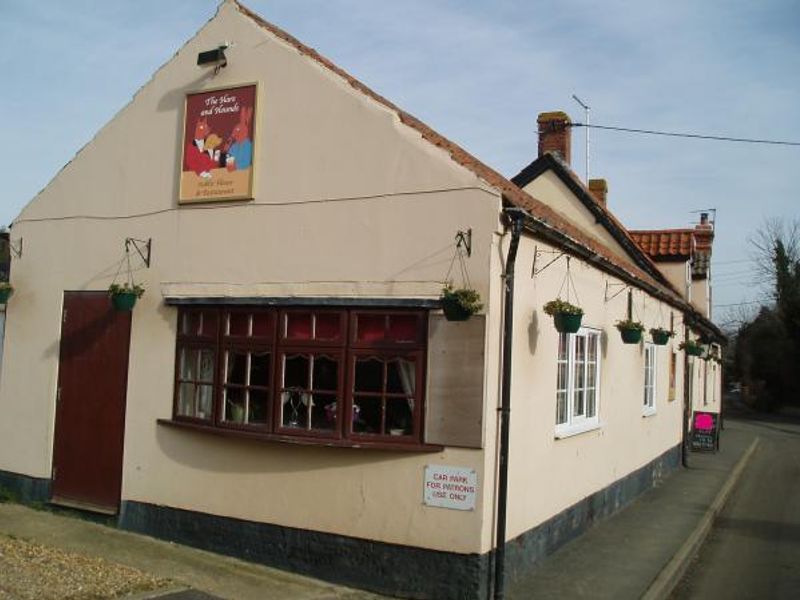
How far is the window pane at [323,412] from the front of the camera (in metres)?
7.30

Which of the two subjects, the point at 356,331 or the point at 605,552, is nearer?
the point at 356,331

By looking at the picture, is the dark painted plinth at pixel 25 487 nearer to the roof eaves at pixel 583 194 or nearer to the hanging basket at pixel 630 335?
the hanging basket at pixel 630 335

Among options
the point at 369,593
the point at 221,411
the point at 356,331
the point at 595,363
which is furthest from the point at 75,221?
the point at 595,363

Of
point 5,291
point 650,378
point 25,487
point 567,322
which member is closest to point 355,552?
point 567,322

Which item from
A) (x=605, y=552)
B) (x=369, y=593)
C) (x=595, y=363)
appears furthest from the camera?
(x=595, y=363)

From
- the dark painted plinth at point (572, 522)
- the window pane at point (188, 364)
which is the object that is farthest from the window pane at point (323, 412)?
the dark painted plinth at point (572, 522)

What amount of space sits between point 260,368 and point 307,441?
103cm

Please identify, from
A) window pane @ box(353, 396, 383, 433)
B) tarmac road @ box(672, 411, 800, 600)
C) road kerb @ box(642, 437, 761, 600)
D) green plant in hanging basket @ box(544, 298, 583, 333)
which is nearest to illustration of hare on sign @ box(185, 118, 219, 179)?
window pane @ box(353, 396, 383, 433)

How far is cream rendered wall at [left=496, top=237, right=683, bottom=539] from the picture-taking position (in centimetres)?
727

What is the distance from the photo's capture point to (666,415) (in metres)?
15.9

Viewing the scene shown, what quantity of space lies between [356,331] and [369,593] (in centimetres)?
226

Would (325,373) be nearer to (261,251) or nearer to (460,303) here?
(261,251)

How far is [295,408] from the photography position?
296 inches

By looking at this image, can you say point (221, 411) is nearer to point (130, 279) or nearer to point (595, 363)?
point (130, 279)
